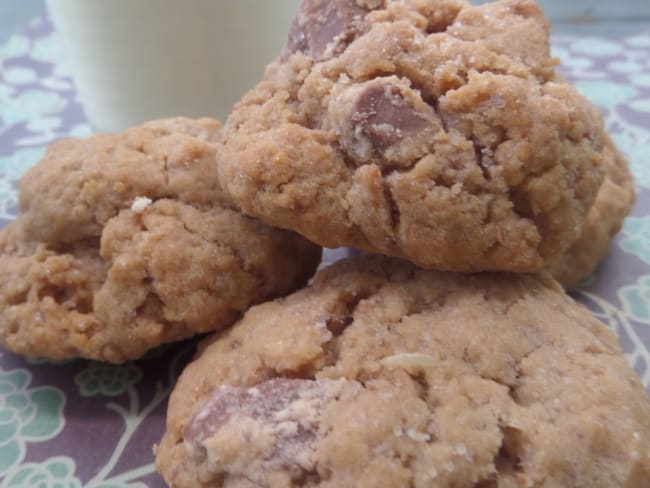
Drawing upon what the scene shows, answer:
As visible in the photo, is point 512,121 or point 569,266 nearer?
point 512,121

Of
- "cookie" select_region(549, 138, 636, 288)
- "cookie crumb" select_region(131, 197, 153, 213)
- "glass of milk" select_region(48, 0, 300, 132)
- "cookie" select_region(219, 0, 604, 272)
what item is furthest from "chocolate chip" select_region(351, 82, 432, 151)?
"glass of milk" select_region(48, 0, 300, 132)

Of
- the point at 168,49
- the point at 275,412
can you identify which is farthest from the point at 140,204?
the point at 168,49

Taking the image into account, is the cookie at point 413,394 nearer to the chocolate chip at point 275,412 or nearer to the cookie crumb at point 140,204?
the chocolate chip at point 275,412

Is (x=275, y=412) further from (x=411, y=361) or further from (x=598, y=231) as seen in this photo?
(x=598, y=231)

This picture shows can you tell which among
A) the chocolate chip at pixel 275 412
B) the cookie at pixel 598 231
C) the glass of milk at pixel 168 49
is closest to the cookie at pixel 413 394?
the chocolate chip at pixel 275 412

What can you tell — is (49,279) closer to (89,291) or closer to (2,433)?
(89,291)

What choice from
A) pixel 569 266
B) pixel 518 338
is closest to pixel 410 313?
pixel 518 338
